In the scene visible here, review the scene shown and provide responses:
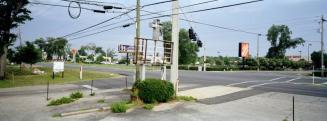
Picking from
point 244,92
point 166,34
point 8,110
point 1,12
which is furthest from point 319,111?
point 166,34

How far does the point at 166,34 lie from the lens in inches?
3629

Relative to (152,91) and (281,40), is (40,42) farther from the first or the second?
(152,91)

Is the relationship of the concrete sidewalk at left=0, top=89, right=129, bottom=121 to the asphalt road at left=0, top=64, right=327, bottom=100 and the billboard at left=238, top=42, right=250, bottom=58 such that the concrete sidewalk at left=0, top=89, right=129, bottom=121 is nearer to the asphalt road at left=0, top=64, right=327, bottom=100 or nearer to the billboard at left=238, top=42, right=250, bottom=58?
the asphalt road at left=0, top=64, right=327, bottom=100

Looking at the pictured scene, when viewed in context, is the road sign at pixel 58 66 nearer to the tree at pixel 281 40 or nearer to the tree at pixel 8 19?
the tree at pixel 8 19

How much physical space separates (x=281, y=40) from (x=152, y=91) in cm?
10300

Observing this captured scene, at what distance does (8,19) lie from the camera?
33.3 meters

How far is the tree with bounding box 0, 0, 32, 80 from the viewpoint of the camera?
3278cm

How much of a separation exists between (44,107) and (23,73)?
78.9ft

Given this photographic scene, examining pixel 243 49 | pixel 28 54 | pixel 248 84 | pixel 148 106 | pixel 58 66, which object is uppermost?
pixel 243 49

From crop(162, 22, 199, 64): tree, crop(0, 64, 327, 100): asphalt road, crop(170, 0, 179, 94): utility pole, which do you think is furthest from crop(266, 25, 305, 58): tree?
crop(170, 0, 179, 94): utility pole

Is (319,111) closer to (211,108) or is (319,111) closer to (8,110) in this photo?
(211,108)

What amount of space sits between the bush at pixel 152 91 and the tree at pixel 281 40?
10135 cm

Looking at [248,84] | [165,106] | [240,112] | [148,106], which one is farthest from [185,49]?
[240,112]

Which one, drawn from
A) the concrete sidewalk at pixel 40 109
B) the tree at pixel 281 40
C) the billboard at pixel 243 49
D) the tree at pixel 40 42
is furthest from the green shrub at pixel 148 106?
the tree at pixel 40 42
